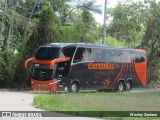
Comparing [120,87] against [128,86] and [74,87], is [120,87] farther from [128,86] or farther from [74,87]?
[74,87]

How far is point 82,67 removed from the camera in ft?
87.5

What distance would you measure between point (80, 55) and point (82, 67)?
2.71 feet

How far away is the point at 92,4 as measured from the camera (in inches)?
1421

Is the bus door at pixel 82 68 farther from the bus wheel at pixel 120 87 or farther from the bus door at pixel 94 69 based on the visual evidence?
the bus wheel at pixel 120 87

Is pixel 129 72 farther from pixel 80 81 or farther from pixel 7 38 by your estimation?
pixel 7 38

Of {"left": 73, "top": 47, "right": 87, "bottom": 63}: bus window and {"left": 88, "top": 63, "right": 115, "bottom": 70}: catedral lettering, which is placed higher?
{"left": 73, "top": 47, "right": 87, "bottom": 63}: bus window

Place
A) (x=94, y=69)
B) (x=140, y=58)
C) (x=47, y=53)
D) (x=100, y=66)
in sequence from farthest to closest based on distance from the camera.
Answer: (x=140, y=58) < (x=100, y=66) < (x=94, y=69) < (x=47, y=53)

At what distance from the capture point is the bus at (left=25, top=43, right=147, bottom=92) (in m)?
25.4

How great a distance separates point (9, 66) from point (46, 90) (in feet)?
20.7

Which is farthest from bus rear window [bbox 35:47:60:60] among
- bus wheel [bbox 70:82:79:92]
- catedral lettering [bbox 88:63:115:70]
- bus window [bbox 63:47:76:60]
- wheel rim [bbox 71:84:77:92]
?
catedral lettering [bbox 88:63:115:70]

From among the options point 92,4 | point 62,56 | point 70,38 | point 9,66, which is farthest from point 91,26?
point 62,56

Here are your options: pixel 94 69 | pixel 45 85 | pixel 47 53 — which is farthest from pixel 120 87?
pixel 47 53

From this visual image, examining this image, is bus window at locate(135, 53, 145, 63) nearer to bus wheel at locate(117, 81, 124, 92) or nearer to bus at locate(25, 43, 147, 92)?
bus at locate(25, 43, 147, 92)

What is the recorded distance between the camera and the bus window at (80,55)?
2608 cm
